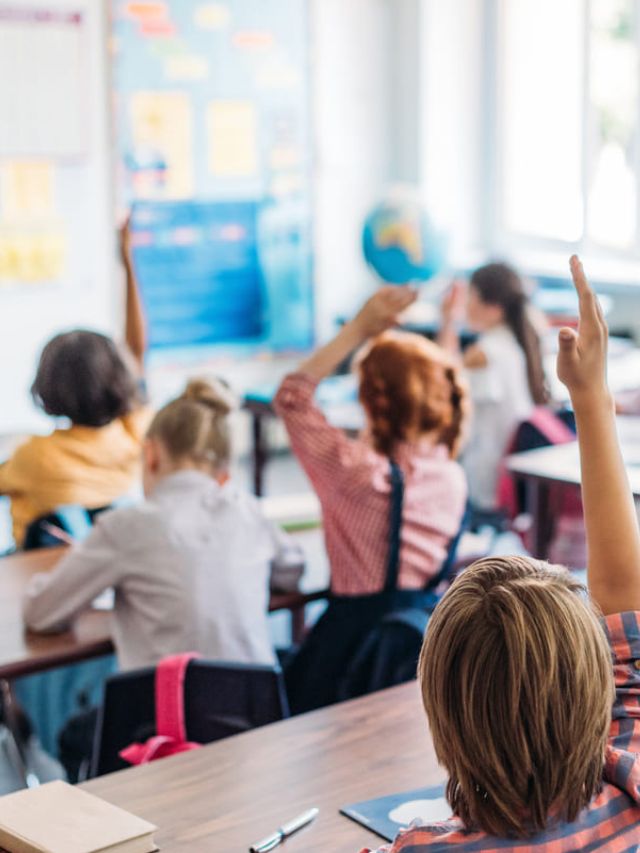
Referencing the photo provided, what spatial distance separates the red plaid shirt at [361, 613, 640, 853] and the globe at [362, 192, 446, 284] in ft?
15.4

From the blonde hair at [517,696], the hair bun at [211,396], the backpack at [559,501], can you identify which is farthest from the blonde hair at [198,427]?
the backpack at [559,501]

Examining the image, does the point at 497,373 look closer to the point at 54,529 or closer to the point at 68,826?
the point at 54,529

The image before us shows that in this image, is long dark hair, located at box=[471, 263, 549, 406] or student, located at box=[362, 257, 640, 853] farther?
long dark hair, located at box=[471, 263, 549, 406]

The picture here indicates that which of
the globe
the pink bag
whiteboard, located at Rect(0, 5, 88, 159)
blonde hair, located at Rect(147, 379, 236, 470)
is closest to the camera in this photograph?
the pink bag

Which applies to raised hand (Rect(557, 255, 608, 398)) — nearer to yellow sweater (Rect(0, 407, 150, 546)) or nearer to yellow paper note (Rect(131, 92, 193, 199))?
yellow sweater (Rect(0, 407, 150, 546))

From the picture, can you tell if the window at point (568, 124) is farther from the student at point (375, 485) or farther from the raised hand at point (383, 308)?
the raised hand at point (383, 308)

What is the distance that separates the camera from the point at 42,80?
18.7 ft

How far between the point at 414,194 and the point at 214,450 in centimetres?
369

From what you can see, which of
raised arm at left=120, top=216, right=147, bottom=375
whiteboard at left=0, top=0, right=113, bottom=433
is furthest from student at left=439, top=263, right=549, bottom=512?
whiteboard at left=0, top=0, right=113, bottom=433

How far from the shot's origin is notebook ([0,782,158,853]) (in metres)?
1.36

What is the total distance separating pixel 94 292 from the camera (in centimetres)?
602

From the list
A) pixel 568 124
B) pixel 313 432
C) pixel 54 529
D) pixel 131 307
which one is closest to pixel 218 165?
pixel 568 124

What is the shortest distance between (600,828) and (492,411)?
131 inches

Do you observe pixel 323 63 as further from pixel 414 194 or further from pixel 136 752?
pixel 136 752
